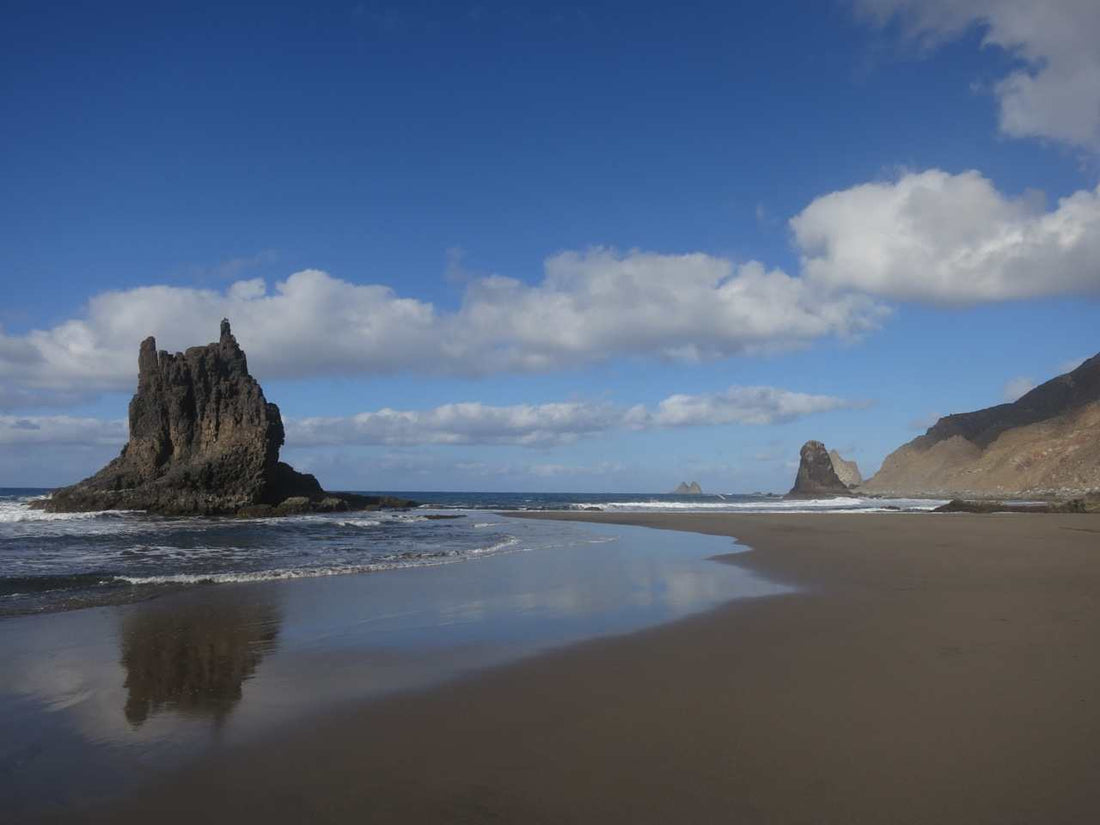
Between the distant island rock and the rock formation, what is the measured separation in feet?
227

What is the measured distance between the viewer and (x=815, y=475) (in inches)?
4998

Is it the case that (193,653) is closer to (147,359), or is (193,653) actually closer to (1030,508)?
(1030,508)

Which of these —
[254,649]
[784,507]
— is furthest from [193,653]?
[784,507]

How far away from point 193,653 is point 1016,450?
380 feet

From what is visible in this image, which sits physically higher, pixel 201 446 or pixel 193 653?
pixel 201 446

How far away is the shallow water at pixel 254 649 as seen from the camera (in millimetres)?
4902

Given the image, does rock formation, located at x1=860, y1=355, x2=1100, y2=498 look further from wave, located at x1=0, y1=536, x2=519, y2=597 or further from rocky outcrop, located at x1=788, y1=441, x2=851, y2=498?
wave, located at x1=0, y1=536, x2=519, y2=597

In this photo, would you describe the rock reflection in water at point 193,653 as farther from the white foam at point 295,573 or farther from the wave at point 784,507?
the wave at point 784,507

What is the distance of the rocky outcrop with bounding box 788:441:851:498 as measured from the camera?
4872 inches

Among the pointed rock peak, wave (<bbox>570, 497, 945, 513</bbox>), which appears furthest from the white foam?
the pointed rock peak

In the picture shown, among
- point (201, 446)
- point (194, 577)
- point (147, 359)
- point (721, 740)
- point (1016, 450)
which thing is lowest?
point (721, 740)

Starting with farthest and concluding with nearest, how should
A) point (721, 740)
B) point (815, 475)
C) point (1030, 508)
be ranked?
point (815, 475) → point (1030, 508) → point (721, 740)

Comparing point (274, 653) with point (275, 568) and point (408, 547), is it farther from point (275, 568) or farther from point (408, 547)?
point (408, 547)

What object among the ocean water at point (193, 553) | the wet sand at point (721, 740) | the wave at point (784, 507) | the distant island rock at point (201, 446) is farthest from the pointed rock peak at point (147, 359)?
the wet sand at point (721, 740)
